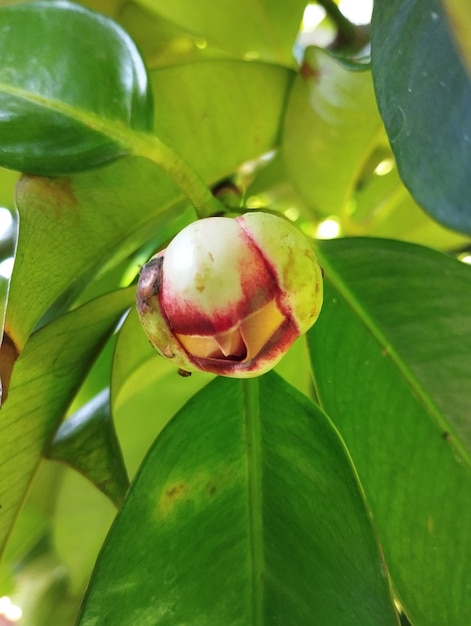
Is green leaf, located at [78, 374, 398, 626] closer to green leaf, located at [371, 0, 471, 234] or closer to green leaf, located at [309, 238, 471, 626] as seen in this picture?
green leaf, located at [309, 238, 471, 626]

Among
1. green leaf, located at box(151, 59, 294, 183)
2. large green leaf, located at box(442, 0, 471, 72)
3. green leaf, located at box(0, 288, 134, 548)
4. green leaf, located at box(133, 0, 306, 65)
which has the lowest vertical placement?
green leaf, located at box(0, 288, 134, 548)

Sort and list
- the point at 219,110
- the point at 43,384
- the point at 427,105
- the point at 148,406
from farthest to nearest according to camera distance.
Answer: the point at 148,406 < the point at 219,110 < the point at 43,384 < the point at 427,105

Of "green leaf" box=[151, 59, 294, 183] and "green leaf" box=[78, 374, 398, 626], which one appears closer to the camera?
"green leaf" box=[78, 374, 398, 626]

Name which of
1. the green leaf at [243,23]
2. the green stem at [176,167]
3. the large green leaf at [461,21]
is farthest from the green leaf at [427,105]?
the green leaf at [243,23]

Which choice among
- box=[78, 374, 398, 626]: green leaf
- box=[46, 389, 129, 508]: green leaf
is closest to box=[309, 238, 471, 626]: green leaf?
box=[78, 374, 398, 626]: green leaf

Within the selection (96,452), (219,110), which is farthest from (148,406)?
(219,110)

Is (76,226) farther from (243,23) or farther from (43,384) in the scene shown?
(243,23)

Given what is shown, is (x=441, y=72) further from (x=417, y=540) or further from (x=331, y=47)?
(x=331, y=47)
